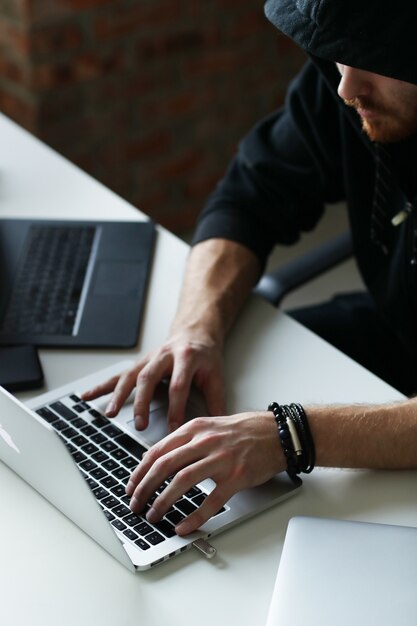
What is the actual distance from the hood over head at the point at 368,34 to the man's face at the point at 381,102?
0.09 meters

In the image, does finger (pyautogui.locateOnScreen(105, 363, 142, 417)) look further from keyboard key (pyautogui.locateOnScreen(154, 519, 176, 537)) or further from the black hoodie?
the black hoodie

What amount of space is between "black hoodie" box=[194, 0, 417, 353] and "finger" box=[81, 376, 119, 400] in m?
0.41

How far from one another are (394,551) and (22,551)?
0.41 meters

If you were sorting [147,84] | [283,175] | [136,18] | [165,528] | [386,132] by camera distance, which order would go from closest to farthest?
[165,528]
[386,132]
[283,175]
[136,18]
[147,84]

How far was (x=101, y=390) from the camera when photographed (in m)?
1.38

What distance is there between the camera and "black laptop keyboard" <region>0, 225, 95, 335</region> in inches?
60.8

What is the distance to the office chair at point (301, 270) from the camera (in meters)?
1.77

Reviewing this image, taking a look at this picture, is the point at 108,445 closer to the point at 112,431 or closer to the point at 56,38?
the point at 112,431

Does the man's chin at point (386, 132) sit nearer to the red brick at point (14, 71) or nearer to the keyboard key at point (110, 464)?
the keyboard key at point (110, 464)

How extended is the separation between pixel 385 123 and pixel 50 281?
56cm

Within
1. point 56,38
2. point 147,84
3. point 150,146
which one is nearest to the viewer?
point 56,38

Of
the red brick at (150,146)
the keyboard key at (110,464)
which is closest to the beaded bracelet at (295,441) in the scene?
the keyboard key at (110,464)

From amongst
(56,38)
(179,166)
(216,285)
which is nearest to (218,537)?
(216,285)

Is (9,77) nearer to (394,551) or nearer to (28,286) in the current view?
(28,286)
